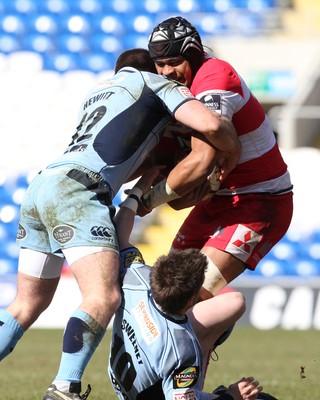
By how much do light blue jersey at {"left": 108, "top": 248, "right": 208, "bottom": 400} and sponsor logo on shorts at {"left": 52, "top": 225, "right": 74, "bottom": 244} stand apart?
1.21 ft

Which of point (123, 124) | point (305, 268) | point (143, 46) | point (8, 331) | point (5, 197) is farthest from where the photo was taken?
point (143, 46)

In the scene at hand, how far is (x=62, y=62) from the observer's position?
754 inches

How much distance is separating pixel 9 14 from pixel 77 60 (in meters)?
2.00

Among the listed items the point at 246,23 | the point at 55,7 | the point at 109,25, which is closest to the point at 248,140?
the point at 246,23

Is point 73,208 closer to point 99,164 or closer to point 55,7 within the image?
point 99,164

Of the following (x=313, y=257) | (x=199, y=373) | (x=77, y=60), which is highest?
(x=199, y=373)

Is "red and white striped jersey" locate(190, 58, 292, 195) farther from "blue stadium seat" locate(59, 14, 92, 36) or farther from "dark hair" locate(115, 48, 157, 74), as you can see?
"blue stadium seat" locate(59, 14, 92, 36)

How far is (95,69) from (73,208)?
14125 mm

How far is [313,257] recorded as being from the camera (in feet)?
53.9

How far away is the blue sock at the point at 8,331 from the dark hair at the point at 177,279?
34.0 inches

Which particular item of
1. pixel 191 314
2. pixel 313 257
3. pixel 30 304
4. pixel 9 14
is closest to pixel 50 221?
pixel 30 304

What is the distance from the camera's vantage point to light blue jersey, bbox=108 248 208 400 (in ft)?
16.2

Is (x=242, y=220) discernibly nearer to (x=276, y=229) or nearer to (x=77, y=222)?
(x=276, y=229)

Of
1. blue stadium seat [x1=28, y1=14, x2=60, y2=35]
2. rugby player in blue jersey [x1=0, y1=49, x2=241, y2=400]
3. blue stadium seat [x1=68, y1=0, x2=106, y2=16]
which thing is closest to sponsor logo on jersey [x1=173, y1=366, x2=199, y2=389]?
rugby player in blue jersey [x1=0, y1=49, x2=241, y2=400]
